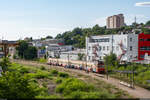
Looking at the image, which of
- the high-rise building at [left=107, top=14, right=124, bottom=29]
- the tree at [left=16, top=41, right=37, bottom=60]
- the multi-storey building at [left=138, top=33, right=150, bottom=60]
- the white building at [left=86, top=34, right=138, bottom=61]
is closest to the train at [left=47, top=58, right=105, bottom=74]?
the white building at [left=86, top=34, right=138, bottom=61]

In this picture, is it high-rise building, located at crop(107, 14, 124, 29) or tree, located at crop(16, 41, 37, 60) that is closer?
tree, located at crop(16, 41, 37, 60)

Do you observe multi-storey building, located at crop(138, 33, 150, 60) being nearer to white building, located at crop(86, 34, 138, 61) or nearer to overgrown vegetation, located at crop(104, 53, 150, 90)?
white building, located at crop(86, 34, 138, 61)

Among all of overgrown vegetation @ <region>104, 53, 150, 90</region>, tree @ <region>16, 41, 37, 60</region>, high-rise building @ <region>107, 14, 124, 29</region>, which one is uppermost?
high-rise building @ <region>107, 14, 124, 29</region>

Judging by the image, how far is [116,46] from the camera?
2677cm

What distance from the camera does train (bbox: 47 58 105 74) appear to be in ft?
69.1

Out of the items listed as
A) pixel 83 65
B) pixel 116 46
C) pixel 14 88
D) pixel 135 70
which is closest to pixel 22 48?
pixel 83 65

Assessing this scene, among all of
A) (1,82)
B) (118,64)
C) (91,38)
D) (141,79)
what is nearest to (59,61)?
(91,38)

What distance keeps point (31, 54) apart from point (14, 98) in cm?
3373

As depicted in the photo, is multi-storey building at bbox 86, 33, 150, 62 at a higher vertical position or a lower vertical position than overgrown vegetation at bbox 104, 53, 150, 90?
higher

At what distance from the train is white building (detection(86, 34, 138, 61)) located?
294cm

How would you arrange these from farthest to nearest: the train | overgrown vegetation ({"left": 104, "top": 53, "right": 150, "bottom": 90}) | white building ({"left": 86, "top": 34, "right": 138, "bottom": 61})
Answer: white building ({"left": 86, "top": 34, "right": 138, "bottom": 61}), the train, overgrown vegetation ({"left": 104, "top": 53, "right": 150, "bottom": 90})

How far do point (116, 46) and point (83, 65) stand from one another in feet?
20.8

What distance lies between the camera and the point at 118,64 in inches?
892

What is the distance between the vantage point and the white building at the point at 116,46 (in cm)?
2492
